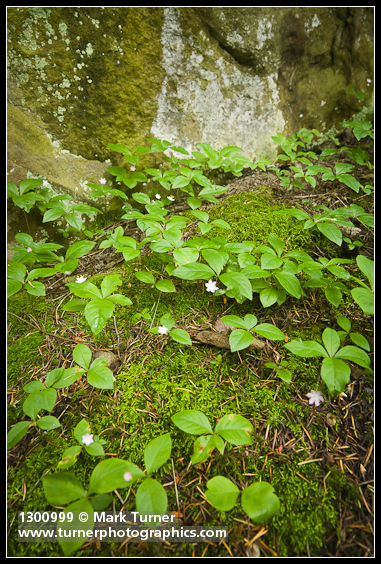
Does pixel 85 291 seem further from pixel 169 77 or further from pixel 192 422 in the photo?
pixel 169 77

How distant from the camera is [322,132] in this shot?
14.2 feet

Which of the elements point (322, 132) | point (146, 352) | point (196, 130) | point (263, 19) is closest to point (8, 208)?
point (146, 352)

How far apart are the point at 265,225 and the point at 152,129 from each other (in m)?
1.80

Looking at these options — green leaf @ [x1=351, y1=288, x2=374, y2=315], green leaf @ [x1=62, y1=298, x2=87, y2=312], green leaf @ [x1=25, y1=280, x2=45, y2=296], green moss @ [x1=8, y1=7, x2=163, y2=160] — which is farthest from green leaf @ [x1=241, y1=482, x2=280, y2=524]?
green moss @ [x1=8, y1=7, x2=163, y2=160]

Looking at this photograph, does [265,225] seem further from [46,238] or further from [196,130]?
[46,238]

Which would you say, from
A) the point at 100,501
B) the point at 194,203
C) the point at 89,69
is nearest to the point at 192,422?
the point at 100,501

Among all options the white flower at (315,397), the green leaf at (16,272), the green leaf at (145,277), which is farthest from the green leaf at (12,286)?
the white flower at (315,397)

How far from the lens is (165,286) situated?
230 centimetres

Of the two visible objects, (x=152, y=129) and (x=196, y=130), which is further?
(x=196, y=130)

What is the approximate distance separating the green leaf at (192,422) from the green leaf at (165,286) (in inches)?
37.8

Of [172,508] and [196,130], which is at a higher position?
[196,130]

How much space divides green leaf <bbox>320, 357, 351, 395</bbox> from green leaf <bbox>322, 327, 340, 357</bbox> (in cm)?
9

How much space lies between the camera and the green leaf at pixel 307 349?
1.72 meters

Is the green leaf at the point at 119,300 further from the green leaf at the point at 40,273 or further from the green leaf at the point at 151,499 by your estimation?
the green leaf at the point at 151,499
